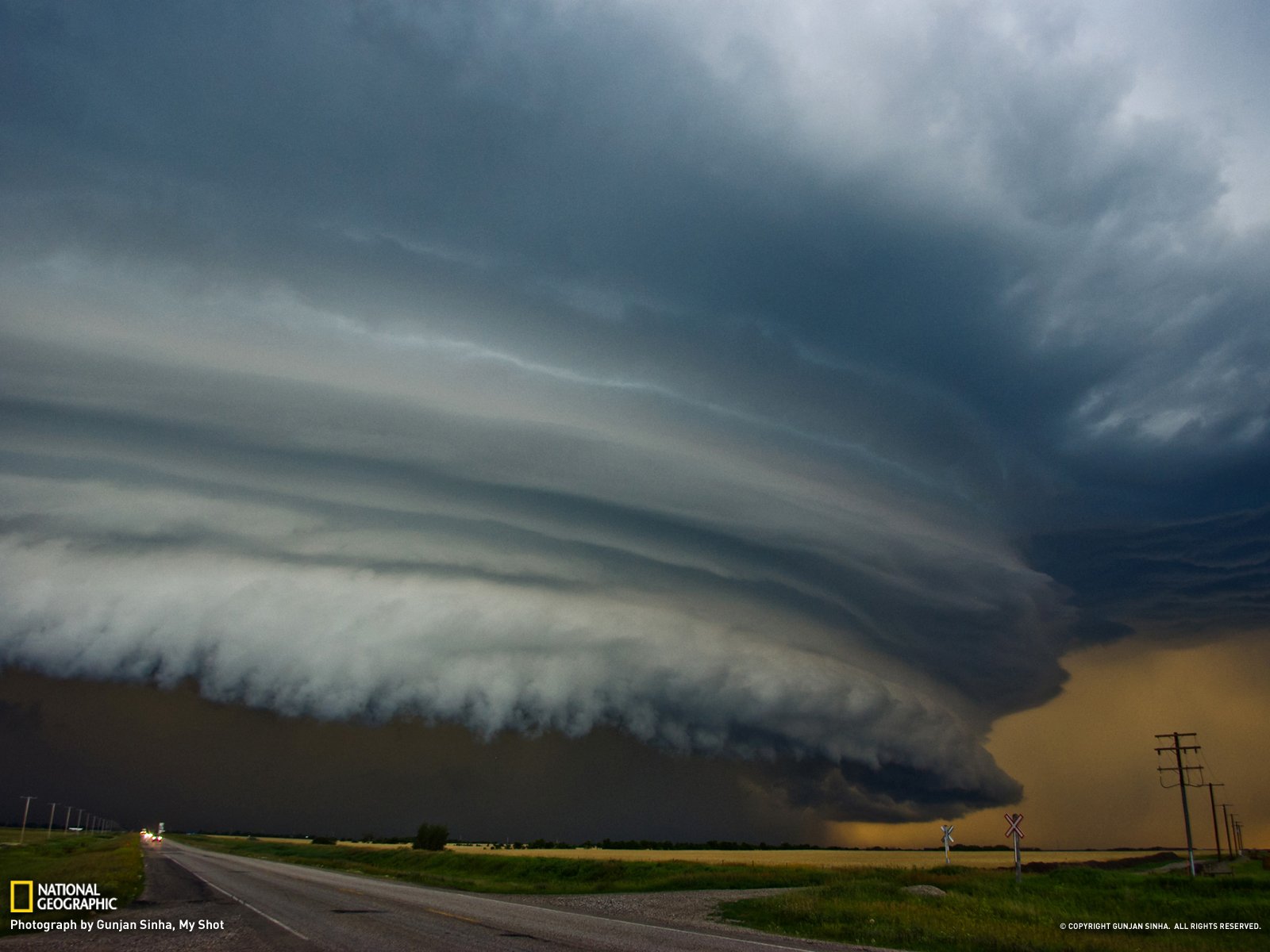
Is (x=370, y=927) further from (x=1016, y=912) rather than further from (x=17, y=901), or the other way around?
(x=1016, y=912)

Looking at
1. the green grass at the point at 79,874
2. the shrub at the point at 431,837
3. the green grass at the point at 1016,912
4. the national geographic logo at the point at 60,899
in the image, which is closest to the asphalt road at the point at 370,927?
the national geographic logo at the point at 60,899

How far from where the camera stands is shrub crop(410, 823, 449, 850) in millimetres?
144250

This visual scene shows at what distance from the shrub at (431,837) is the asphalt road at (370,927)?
106060 mm

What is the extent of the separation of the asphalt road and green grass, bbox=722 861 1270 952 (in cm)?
531

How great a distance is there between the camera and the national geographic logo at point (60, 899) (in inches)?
1329

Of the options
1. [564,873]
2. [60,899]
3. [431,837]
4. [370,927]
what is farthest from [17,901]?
[431,837]

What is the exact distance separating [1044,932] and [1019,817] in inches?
792

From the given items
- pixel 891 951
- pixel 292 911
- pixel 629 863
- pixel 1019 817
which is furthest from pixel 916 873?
pixel 292 911

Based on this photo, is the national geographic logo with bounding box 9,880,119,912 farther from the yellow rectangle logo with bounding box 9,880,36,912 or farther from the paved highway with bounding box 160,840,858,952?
the paved highway with bounding box 160,840,858,952

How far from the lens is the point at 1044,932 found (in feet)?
103

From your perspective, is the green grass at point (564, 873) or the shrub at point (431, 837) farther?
the shrub at point (431, 837)

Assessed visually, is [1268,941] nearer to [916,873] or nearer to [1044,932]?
[1044,932]

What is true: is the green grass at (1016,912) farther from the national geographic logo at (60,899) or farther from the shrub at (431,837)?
the shrub at (431,837)

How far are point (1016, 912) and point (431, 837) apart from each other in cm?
12568
